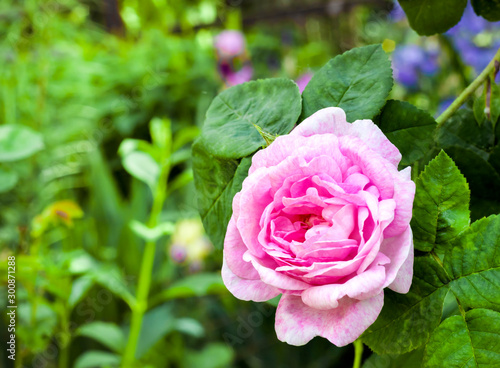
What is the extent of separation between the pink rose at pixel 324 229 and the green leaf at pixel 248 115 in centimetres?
3

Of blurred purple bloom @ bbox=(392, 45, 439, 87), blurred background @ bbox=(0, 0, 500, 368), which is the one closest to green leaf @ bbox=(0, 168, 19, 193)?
blurred background @ bbox=(0, 0, 500, 368)

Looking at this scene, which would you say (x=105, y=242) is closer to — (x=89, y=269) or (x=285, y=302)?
(x=89, y=269)

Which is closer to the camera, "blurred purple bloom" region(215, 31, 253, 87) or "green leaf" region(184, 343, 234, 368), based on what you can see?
"green leaf" region(184, 343, 234, 368)

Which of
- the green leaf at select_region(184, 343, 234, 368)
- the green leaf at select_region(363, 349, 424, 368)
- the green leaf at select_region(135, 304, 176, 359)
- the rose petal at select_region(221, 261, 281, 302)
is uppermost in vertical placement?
the rose petal at select_region(221, 261, 281, 302)

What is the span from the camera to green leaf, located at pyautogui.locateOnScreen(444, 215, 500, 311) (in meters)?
0.16

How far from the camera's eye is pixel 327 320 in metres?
0.16

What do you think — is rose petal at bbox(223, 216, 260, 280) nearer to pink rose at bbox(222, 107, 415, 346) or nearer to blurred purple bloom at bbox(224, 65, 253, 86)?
pink rose at bbox(222, 107, 415, 346)

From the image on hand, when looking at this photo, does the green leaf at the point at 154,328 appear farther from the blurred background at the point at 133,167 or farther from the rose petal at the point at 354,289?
the rose petal at the point at 354,289

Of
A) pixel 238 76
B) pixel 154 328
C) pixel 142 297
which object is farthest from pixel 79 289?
pixel 238 76

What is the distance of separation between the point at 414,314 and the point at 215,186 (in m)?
0.10

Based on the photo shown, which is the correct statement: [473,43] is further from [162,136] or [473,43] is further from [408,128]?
[408,128]

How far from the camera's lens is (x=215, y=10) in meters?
2.39

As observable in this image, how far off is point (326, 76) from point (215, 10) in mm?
2344

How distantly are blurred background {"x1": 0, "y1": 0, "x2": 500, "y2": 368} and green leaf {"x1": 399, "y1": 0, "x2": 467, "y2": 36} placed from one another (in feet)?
0.52
